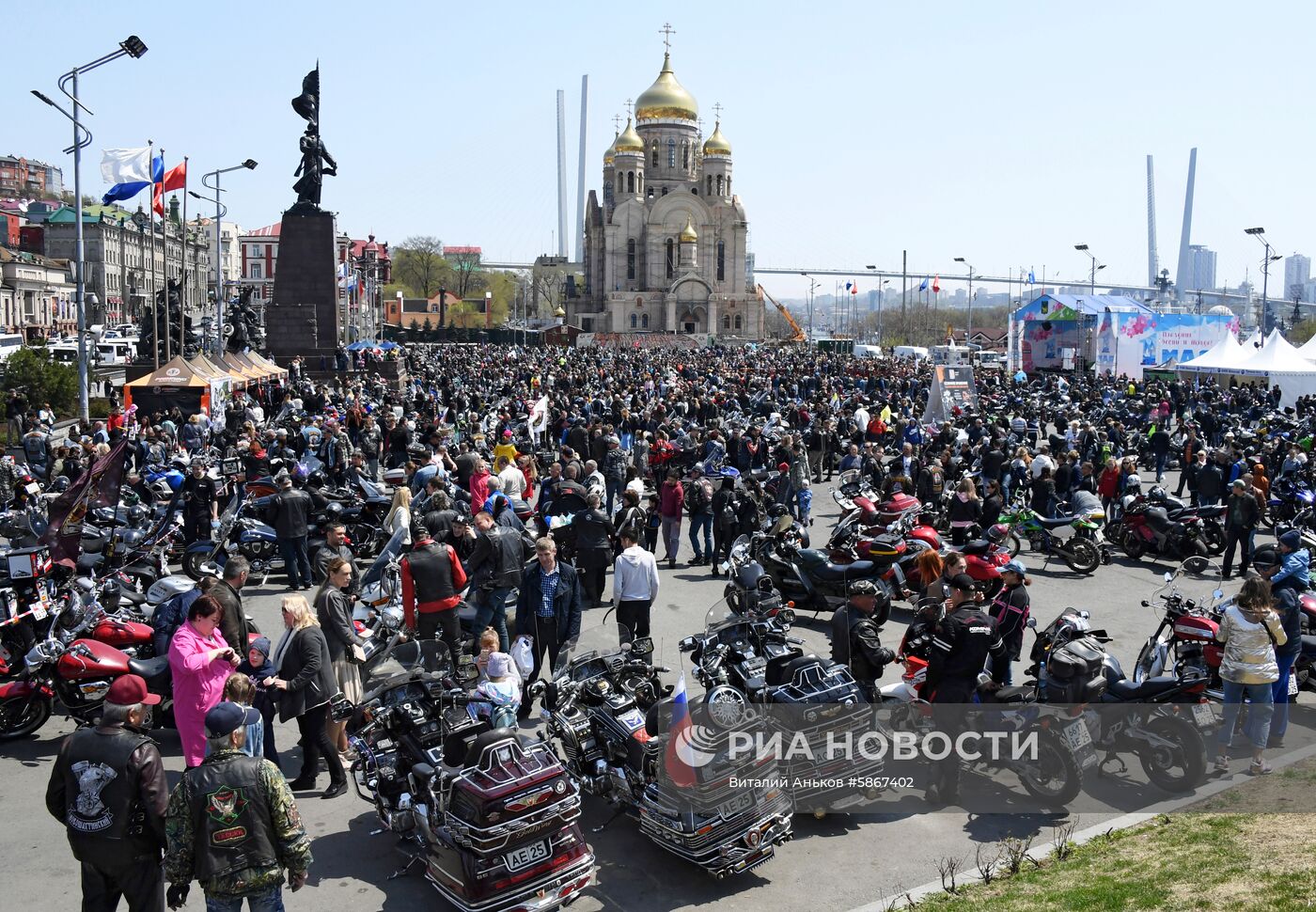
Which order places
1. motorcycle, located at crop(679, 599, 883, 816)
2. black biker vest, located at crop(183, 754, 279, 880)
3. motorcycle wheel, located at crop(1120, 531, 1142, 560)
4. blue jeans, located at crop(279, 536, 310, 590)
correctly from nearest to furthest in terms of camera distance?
1. black biker vest, located at crop(183, 754, 279, 880)
2. motorcycle, located at crop(679, 599, 883, 816)
3. blue jeans, located at crop(279, 536, 310, 590)
4. motorcycle wheel, located at crop(1120, 531, 1142, 560)

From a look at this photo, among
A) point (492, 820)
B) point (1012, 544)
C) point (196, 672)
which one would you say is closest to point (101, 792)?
point (492, 820)

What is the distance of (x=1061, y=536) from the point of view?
537 inches

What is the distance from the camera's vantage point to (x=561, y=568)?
27.3ft

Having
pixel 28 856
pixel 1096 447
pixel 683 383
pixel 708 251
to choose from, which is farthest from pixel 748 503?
pixel 708 251

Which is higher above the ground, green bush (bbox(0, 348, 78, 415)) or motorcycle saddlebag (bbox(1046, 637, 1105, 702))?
green bush (bbox(0, 348, 78, 415))

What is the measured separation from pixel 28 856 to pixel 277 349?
34.4 metres

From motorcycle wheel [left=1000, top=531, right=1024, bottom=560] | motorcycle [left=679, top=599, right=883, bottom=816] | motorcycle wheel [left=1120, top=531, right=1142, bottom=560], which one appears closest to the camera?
motorcycle [left=679, top=599, right=883, bottom=816]

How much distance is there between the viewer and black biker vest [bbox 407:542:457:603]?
8.34 m

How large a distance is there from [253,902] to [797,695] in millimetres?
3074

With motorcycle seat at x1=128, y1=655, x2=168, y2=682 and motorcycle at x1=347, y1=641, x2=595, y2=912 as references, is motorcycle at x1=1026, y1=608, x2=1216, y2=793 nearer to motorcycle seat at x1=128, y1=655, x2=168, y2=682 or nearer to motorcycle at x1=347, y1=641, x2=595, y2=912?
motorcycle at x1=347, y1=641, x2=595, y2=912

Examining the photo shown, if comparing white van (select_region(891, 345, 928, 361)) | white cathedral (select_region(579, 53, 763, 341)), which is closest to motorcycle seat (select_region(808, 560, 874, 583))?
white van (select_region(891, 345, 928, 361))

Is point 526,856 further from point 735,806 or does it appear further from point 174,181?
point 174,181

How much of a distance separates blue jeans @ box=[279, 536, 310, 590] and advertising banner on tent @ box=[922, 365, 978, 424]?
1577 cm

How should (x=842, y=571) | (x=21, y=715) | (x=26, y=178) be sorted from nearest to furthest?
1. (x=21, y=715)
2. (x=842, y=571)
3. (x=26, y=178)
